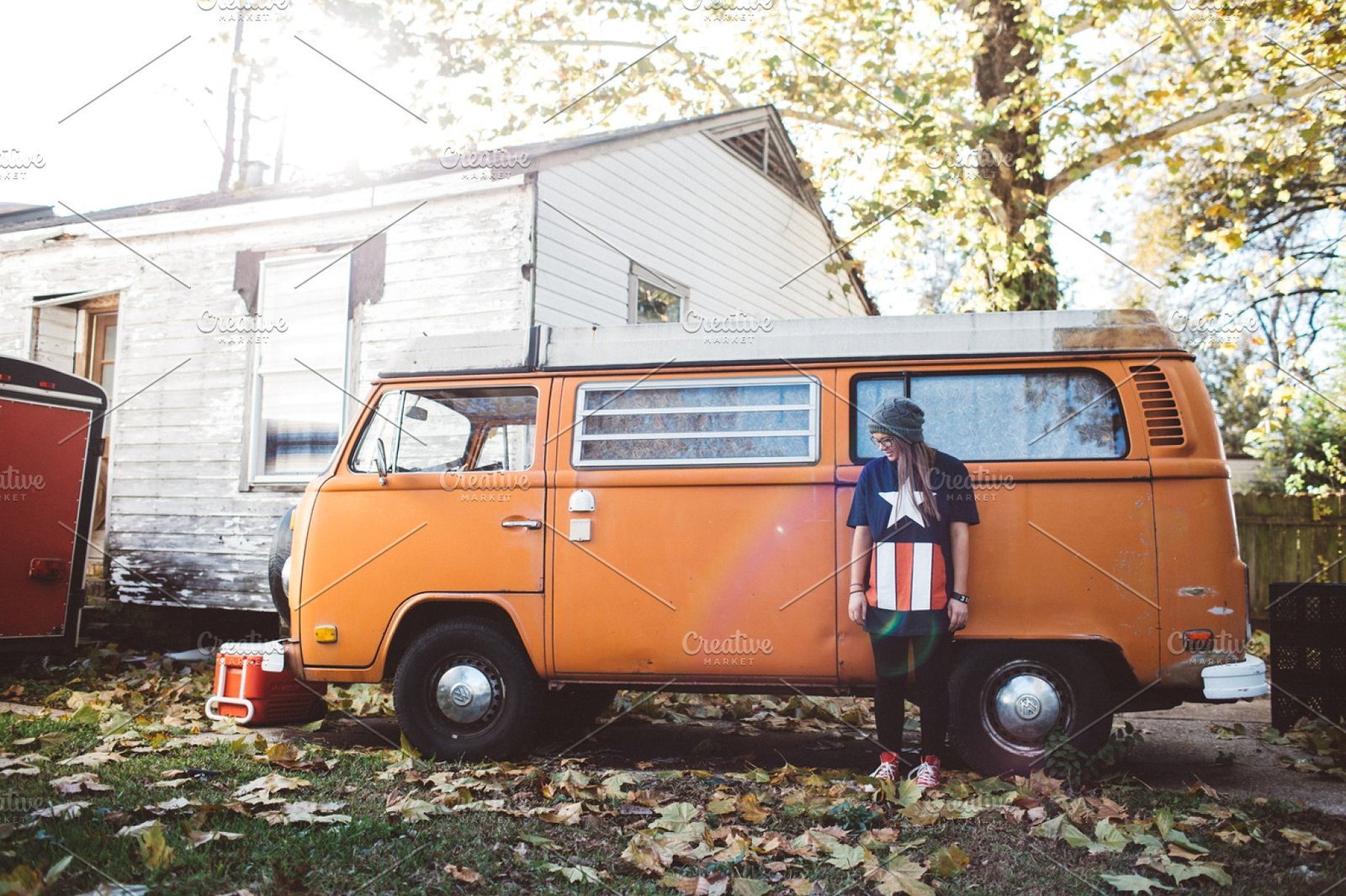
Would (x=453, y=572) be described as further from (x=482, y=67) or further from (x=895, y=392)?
(x=482, y=67)

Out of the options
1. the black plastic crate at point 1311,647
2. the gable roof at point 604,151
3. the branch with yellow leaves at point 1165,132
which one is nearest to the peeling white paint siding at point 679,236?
the gable roof at point 604,151

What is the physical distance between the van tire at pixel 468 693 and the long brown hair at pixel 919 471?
2197 millimetres

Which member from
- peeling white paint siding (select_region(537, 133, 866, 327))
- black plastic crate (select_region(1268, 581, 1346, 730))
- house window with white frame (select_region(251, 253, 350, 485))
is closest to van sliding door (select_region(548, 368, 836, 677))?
black plastic crate (select_region(1268, 581, 1346, 730))

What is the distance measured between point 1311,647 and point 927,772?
9.52 feet

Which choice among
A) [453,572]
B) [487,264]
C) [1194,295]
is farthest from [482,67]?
[1194,295]

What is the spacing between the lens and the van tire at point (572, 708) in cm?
654

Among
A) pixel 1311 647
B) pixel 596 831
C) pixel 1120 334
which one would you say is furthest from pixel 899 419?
pixel 1311 647

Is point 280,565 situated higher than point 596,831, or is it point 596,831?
point 280,565

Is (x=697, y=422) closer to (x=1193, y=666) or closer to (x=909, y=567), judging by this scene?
(x=909, y=567)

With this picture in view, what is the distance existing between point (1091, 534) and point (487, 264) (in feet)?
19.0

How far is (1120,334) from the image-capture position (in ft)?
17.5

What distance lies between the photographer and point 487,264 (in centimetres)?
923

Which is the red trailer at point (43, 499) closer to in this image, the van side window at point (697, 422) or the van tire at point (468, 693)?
the van tire at point (468, 693)

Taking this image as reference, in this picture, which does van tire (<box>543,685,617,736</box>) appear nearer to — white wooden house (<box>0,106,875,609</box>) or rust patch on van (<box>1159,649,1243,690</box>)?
rust patch on van (<box>1159,649,1243,690</box>)
